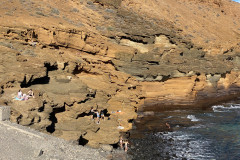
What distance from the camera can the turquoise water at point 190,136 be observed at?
14.2 meters

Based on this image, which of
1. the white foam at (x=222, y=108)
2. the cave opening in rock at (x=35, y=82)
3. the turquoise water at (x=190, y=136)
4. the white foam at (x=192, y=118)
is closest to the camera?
the cave opening in rock at (x=35, y=82)

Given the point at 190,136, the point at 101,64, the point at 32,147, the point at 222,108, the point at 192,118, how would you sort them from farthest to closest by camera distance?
the point at 222,108 < the point at 192,118 < the point at 101,64 < the point at 190,136 < the point at 32,147

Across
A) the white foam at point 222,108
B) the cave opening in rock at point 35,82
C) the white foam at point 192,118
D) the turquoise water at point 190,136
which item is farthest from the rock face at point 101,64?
the white foam at point 192,118

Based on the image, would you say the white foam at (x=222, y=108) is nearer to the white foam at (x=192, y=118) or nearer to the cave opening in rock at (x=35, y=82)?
the white foam at (x=192, y=118)

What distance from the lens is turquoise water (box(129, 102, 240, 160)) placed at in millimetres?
14242

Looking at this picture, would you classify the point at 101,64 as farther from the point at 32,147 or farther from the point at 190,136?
the point at 32,147

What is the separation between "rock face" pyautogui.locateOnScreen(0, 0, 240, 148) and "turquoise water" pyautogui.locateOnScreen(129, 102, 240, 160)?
159 cm

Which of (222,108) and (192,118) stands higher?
(222,108)

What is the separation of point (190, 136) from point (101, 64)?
9307 mm

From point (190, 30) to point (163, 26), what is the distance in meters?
6.54

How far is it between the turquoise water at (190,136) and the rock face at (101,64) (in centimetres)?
159

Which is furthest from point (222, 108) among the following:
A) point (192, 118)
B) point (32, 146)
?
point (32, 146)

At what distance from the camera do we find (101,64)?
64.1ft

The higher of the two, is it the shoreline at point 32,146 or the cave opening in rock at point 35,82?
the cave opening in rock at point 35,82
